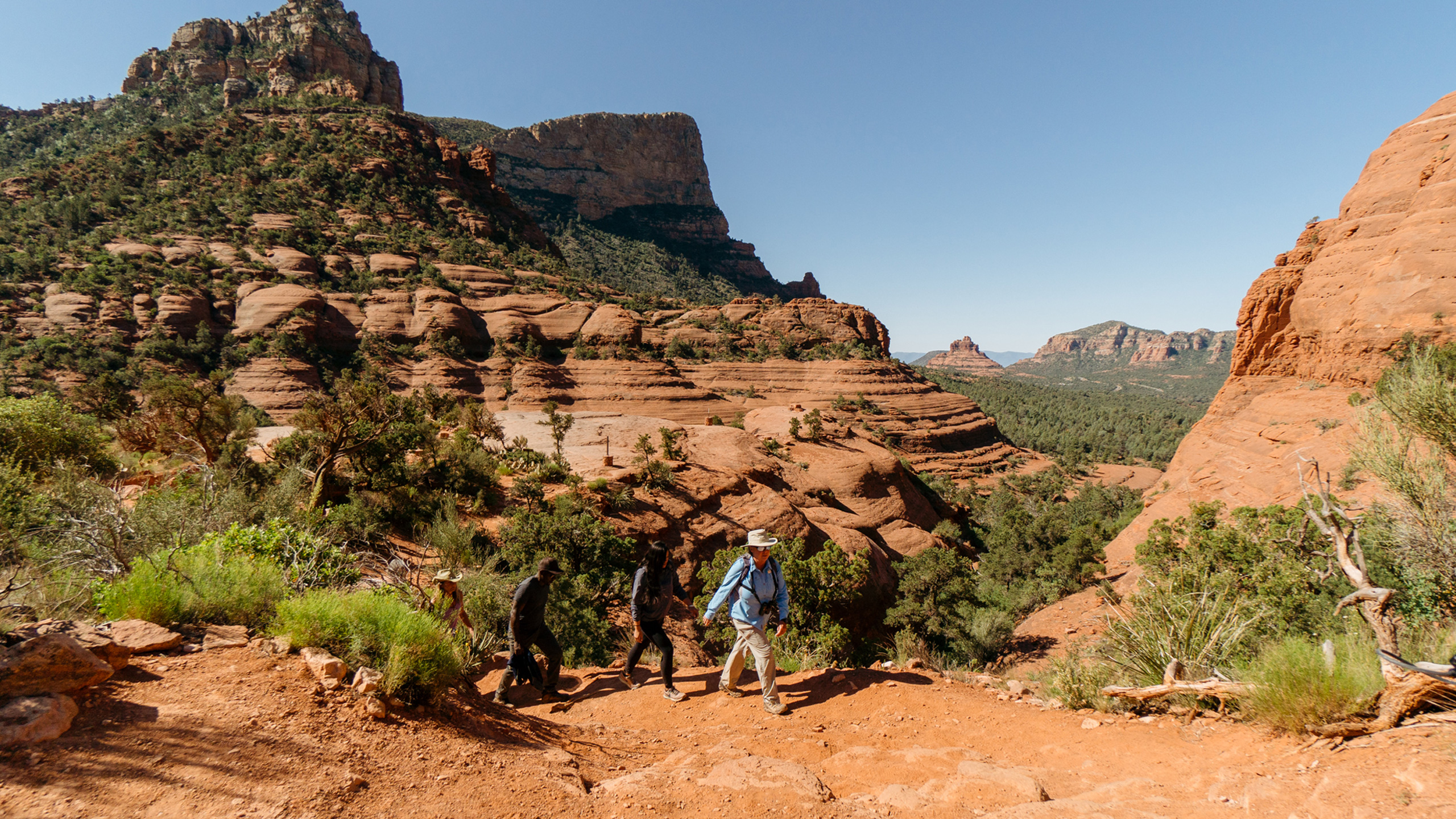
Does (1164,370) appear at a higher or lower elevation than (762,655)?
higher

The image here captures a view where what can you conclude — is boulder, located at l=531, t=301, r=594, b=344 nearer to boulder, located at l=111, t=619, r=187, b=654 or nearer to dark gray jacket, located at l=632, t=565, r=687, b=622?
dark gray jacket, located at l=632, t=565, r=687, b=622

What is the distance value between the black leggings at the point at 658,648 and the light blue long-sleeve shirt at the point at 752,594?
749mm

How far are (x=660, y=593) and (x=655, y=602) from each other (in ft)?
0.34

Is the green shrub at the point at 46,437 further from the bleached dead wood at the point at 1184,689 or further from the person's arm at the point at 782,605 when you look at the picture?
the bleached dead wood at the point at 1184,689

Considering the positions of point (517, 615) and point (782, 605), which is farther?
point (517, 615)

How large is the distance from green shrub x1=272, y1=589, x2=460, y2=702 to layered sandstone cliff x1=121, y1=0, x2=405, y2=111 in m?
72.5

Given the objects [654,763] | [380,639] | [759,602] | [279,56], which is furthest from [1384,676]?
[279,56]

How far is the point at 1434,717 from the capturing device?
283 centimetres

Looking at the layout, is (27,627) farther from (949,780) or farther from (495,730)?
(949,780)

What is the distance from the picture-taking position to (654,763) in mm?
3820

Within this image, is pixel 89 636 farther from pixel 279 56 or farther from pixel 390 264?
pixel 279 56

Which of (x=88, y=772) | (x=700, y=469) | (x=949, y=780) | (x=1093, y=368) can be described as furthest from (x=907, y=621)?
(x=1093, y=368)

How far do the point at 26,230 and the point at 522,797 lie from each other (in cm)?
5170

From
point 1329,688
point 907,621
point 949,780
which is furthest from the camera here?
point 907,621
